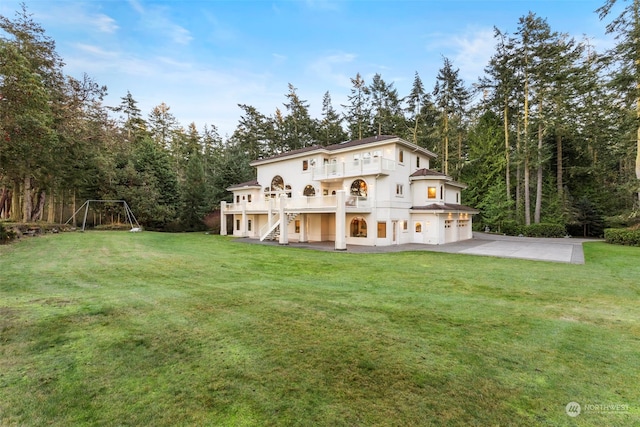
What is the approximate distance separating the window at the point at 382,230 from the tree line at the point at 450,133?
17172 mm

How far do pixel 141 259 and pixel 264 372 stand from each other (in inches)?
411

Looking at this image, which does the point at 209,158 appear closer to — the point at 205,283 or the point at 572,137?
the point at 205,283

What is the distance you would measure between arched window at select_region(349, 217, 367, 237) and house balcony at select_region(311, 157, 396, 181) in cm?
329

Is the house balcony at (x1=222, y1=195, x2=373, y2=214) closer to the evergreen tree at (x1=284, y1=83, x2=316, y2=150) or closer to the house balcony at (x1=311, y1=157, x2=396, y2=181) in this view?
the house balcony at (x1=311, y1=157, x2=396, y2=181)

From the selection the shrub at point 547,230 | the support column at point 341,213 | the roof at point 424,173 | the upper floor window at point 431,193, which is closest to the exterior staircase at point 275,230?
the support column at point 341,213

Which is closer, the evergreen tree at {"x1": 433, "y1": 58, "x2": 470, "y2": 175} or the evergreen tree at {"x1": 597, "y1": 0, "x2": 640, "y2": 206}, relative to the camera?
the evergreen tree at {"x1": 597, "y1": 0, "x2": 640, "y2": 206}

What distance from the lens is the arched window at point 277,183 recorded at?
25228 millimetres

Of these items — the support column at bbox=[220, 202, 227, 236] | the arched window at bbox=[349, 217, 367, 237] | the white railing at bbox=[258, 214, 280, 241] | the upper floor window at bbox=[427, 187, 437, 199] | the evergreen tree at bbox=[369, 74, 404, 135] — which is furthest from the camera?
the evergreen tree at bbox=[369, 74, 404, 135]

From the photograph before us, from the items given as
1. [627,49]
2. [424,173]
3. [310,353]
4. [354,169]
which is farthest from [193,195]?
[627,49]

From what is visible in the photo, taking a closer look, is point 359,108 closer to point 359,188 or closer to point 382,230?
point 359,188

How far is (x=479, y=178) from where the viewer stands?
1304 inches

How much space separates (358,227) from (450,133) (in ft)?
67.6

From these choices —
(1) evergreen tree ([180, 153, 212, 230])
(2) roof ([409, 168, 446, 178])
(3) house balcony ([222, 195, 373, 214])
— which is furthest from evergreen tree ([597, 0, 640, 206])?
(1) evergreen tree ([180, 153, 212, 230])

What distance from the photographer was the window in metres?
19.5
